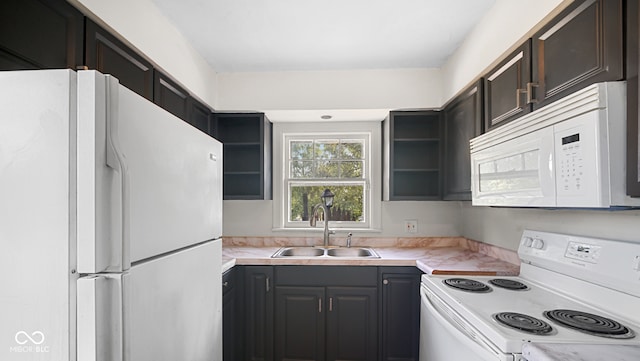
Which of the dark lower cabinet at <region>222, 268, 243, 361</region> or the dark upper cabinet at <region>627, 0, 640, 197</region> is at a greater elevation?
the dark upper cabinet at <region>627, 0, 640, 197</region>

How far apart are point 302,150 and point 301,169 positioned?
182mm

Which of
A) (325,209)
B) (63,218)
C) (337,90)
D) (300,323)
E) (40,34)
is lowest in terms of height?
(300,323)

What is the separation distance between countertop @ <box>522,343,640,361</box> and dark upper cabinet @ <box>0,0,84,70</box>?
1774 millimetres

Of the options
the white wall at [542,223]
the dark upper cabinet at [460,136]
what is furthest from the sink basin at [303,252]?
the white wall at [542,223]

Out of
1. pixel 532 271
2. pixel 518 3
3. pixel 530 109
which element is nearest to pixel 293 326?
pixel 532 271

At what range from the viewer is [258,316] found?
7.71ft

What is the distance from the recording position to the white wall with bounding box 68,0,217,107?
140 cm

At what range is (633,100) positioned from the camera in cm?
98

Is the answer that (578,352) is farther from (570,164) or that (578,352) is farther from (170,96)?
(170,96)

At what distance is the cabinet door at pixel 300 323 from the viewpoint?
233 cm

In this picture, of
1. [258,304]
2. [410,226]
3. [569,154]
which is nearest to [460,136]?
[410,226]

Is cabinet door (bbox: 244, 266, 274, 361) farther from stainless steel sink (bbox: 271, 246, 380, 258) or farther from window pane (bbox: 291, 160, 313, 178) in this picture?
window pane (bbox: 291, 160, 313, 178)

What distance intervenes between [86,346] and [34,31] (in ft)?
3.35

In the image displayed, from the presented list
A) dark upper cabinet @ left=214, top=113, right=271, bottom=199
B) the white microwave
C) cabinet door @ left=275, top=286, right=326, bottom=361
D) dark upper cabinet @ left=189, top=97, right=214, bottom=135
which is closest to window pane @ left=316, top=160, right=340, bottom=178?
dark upper cabinet @ left=214, top=113, right=271, bottom=199
